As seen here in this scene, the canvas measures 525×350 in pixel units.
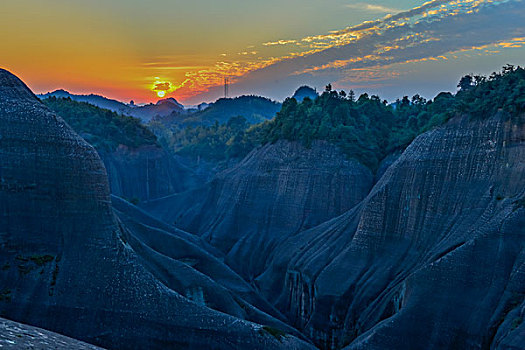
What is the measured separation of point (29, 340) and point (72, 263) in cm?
1379

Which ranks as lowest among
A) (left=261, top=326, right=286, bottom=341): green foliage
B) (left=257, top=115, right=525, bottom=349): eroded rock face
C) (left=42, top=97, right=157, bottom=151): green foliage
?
(left=261, top=326, right=286, bottom=341): green foliage

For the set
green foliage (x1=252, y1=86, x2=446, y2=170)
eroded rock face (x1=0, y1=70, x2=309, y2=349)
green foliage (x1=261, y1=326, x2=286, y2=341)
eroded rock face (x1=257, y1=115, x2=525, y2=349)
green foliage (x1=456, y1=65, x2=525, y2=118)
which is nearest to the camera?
eroded rock face (x1=257, y1=115, x2=525, y2=349)

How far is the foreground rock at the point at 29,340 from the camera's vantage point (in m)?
14.1

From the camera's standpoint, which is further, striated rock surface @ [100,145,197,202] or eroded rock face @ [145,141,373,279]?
striated rock surface @ [100,145,197,202]

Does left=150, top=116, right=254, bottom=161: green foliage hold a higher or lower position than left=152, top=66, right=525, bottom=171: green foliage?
lower

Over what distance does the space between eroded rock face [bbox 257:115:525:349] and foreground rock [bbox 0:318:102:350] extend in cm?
1643

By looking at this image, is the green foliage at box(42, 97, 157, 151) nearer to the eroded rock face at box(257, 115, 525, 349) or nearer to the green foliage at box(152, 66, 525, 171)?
the green foliage at box(152, 66, 525, 171)

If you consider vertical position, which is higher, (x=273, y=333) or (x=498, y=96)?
(x=498, y=96)

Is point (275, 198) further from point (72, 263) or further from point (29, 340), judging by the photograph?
point (29, 340)

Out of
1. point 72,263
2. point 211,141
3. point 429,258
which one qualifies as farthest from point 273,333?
point 211,141

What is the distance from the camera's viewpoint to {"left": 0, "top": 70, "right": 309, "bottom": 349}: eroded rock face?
89.7ft

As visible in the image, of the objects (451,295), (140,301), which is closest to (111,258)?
(140,301)

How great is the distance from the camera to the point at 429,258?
109ft

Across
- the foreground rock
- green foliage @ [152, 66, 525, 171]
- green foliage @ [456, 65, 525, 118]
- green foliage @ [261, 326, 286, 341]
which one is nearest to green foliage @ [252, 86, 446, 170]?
green foliage @ [152, 66, 525, 171]
